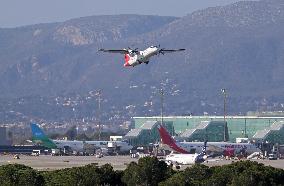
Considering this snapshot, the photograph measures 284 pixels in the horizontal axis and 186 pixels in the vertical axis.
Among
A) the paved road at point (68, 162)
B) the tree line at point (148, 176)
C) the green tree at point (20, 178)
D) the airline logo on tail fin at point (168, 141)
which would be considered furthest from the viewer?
the airline logo on tail fin at point (168, 141)

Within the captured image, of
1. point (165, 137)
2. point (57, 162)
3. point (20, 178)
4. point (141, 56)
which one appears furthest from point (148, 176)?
point (165, 137)

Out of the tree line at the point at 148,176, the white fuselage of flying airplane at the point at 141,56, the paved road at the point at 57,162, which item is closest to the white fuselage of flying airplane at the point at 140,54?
the white fuselage of flying airplane at the point at 141,56

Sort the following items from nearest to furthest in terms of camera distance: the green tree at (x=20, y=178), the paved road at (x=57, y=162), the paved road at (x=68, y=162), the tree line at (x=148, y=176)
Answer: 1. the tree line at (x=148, y=176)
2. the green tree at (x=20, y=178)
3. the paved road at (x=57, y=162)
4. the paved road at (x=68, y=162)

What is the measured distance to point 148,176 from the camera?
274ft

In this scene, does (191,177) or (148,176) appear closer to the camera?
(191,177)

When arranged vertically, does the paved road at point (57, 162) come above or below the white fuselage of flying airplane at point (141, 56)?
below

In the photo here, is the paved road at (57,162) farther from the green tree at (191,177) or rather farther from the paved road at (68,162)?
the green tree at (191,177)

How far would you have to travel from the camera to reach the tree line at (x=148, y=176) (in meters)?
77.8

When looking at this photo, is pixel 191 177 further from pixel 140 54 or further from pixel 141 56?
pixel 140 54

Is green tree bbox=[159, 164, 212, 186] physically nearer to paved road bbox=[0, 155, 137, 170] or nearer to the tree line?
the tree line

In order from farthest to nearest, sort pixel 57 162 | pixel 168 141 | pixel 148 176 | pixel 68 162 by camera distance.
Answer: pixel 168 141 → pixel 57 162 → pixel 68 162 → pixel 148 176

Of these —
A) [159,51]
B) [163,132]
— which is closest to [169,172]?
[159,51]

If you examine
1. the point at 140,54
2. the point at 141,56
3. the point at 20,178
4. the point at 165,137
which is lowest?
the point at 20,178

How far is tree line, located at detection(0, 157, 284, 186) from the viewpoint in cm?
7781
